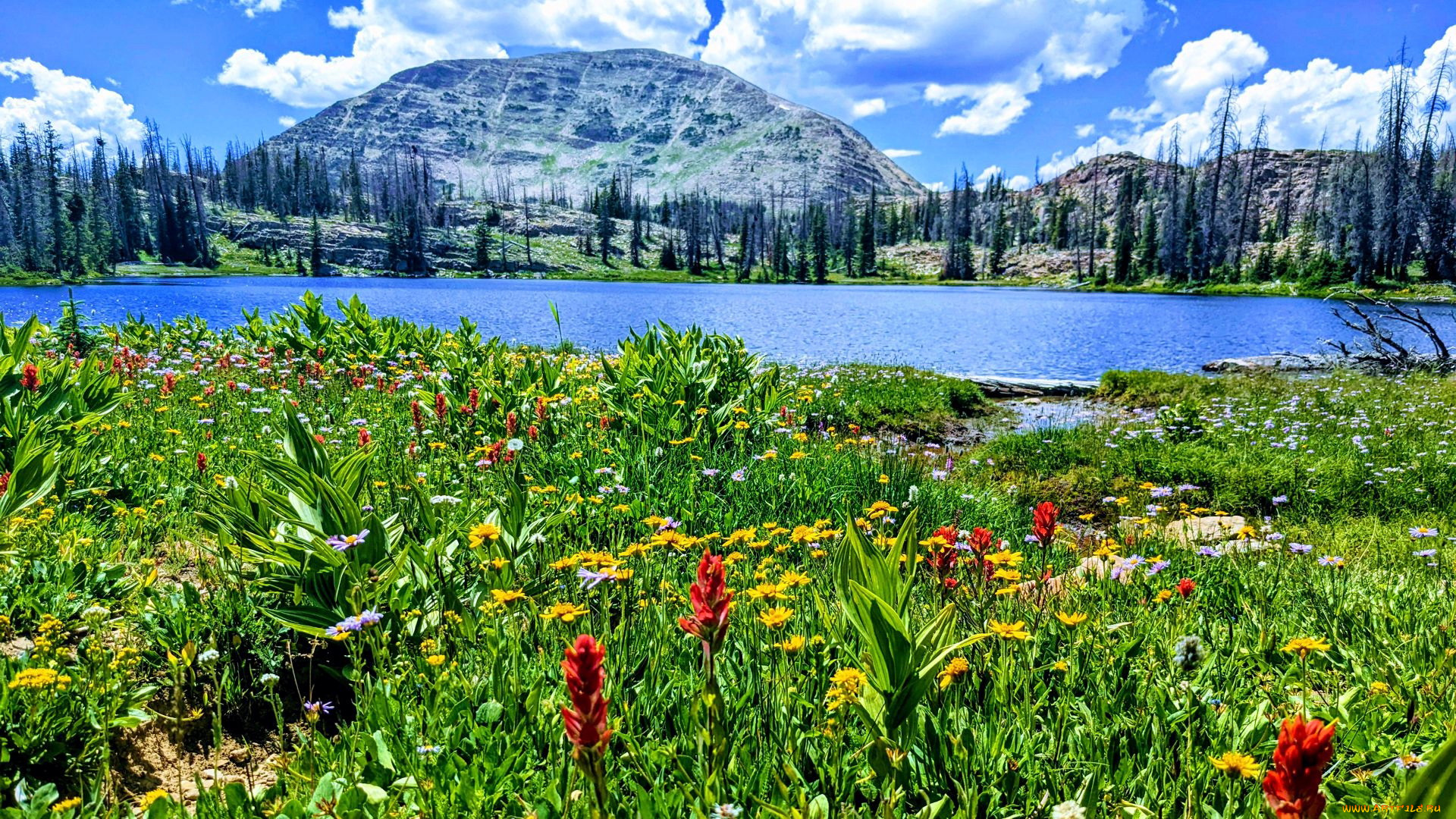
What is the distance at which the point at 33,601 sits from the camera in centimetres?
293

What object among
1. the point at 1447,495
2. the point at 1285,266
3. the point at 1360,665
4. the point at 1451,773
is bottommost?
the point at 1447,495

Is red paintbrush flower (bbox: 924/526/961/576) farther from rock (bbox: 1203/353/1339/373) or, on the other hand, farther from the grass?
rock (bbox: 1203/353/1339/373)

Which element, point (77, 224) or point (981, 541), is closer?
point (981, 541)

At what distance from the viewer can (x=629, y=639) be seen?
9.14 feet

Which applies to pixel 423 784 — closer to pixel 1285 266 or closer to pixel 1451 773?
pixel 1451 773

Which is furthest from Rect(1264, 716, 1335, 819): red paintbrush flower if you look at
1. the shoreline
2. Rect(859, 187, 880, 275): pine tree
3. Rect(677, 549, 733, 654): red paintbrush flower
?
Rect(859, 187, 880, 275): pine tree

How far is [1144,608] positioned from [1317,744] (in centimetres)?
235

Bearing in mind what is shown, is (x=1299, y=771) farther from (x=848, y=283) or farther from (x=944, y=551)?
(x=848, y=283)

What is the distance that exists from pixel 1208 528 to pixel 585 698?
256 inches

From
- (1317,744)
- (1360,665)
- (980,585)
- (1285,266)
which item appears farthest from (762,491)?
(1285,266)

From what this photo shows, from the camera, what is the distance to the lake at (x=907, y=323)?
22.2m

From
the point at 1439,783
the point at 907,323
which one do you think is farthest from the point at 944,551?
the point at 907,323

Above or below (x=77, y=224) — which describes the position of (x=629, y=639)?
below

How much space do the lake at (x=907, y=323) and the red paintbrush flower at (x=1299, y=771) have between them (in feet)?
46.1
